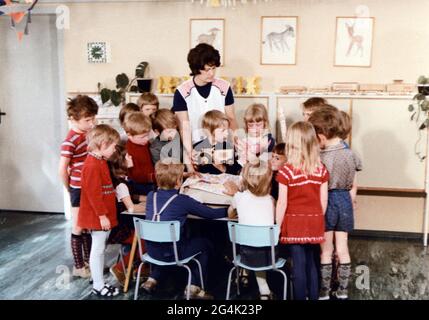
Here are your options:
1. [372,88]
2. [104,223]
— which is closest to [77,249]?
[104,223]

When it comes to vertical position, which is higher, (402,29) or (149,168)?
(402,29)

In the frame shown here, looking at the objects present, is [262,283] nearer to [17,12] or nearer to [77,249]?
[77,249]

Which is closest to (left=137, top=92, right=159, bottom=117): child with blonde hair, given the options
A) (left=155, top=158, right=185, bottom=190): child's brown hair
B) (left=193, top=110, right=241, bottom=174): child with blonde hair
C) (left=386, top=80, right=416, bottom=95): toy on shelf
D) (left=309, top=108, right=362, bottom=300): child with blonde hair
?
(left=193, top=110, right=241, bottom=174): child with blonde hair

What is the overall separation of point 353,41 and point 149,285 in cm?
266

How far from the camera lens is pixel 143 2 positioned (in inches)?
182

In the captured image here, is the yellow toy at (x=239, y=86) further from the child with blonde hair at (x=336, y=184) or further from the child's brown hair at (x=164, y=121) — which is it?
the child with blonde hair at (x=336, y=184)

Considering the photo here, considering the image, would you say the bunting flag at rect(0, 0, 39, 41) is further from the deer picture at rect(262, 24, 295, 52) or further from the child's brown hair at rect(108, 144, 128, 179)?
the deer picture at rect(262, 24, 295, 52)

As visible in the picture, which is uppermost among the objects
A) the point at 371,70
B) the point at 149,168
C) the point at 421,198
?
the point at 371,70
